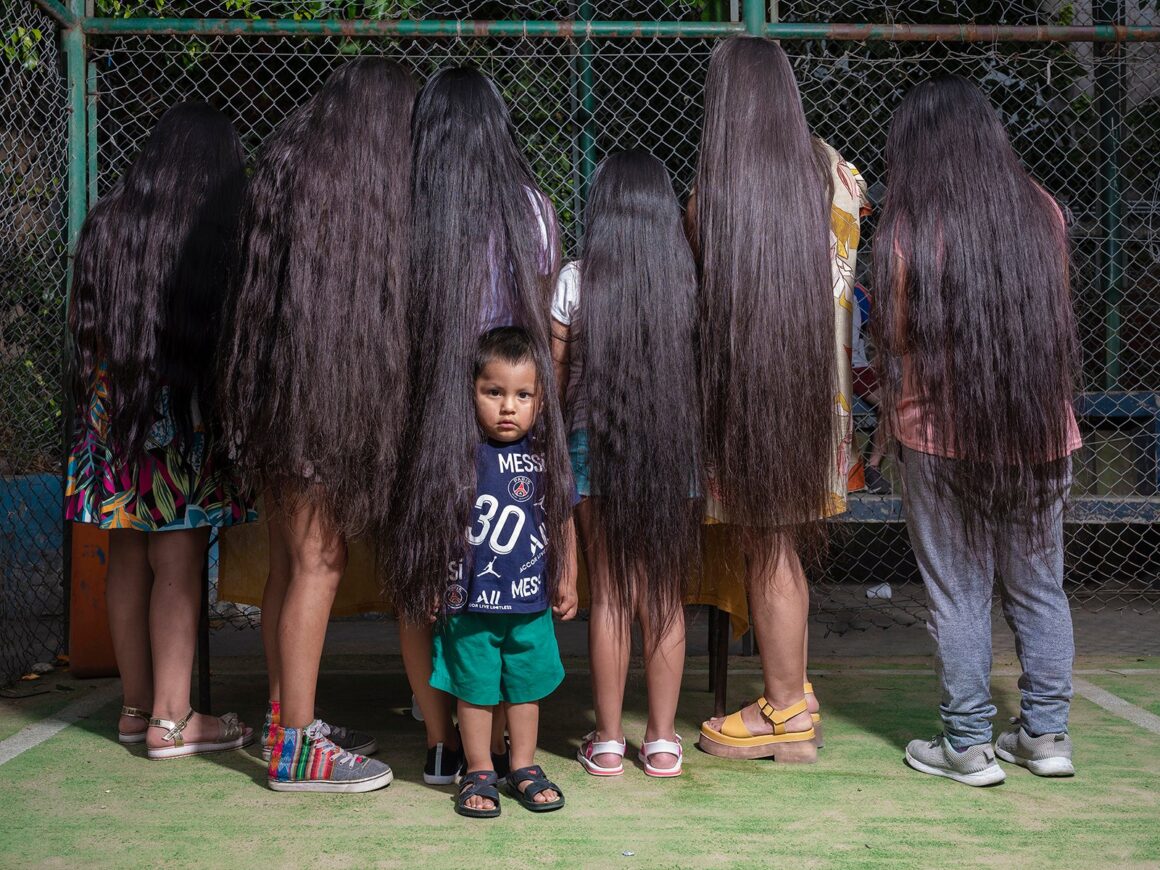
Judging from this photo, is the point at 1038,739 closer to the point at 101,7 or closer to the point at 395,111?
the point at 395,111

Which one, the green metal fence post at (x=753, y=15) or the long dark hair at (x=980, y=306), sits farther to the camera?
the green metal fence post at (x=753, y=15)

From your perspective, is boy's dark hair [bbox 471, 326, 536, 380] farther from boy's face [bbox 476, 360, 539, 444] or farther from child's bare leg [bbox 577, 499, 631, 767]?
child's bare leg [bbox 577, 499, 631, 767]

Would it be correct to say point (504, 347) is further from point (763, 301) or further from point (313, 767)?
point (313, 767)

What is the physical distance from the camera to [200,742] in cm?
353

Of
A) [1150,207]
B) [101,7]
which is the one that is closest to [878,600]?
[1150,207]

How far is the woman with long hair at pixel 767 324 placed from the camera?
126 inches

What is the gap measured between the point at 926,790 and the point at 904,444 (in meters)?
0.93

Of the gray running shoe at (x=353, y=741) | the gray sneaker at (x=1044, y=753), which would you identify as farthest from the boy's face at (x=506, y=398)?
the gray sneaker at (x=1044, y=753)

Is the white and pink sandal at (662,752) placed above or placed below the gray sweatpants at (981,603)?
below

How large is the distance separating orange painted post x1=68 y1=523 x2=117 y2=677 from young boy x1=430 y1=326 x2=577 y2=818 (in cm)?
186

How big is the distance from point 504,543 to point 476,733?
50 centimetres

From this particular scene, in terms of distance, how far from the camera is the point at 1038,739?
3.28 m

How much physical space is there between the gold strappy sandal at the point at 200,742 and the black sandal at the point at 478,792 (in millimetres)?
920

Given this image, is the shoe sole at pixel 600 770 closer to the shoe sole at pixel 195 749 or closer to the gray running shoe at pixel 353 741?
the gray running shoe at pixel 353 741
